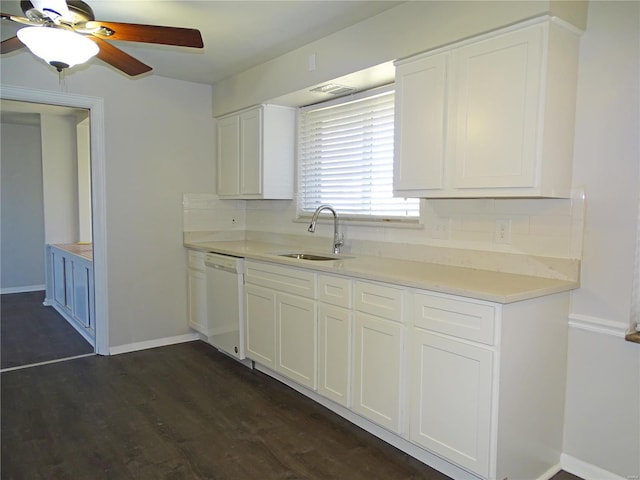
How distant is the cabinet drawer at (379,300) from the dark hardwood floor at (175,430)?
0.73 m

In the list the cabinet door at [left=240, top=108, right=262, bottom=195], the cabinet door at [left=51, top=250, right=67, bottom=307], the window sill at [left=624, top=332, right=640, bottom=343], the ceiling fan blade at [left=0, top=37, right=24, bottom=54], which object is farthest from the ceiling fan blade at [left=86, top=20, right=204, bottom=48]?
the cabinet door at [left=51, top=250, right=67, bottom=307]

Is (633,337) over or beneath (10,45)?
beneath

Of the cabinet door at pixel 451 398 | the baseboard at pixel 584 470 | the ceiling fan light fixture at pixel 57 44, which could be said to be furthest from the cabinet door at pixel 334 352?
the ceiling fan light fixture at pixel 57 44

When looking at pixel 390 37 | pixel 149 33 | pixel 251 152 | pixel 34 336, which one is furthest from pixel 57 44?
pixel 34 336

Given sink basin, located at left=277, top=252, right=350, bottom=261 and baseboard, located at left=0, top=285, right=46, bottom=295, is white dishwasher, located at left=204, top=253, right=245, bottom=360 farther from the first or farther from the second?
baseboard, located at left=0, top=285, right=46, bottom=295

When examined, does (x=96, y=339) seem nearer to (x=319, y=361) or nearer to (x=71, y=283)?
(x=71, y=283)

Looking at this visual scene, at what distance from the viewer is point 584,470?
7.23ft

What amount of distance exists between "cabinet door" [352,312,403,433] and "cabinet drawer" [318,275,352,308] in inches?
5.1

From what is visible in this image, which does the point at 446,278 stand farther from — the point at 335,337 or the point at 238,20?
the point at 238,20

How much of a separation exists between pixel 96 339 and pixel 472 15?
12.1 ft

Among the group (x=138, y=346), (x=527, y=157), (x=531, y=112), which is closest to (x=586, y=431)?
(x=527, y=157)

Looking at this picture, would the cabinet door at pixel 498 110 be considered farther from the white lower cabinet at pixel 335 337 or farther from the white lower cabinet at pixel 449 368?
the white lower cabinet at pixel 335 337

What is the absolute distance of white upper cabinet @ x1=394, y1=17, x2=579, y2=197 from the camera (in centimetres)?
201

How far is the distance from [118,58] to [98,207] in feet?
Answer: 5.62
